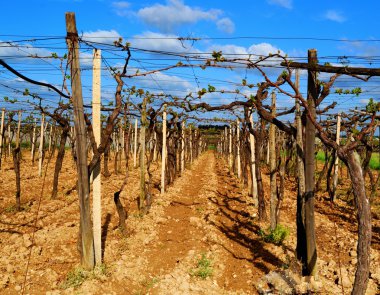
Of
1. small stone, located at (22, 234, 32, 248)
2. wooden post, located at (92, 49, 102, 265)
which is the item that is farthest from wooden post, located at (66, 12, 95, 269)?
small stone, located at (22, 234, 32, 248)

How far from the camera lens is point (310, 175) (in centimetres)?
571

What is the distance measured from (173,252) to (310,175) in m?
3.24

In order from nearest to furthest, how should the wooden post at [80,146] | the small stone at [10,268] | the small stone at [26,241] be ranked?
→ 1. the wooden post at [80,146]
2. the small stone at [10,268]
3. the small stone at [26,241]

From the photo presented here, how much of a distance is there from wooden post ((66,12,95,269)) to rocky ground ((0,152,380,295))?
368 mm

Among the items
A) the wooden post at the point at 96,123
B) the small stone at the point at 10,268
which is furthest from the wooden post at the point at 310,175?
the small stone at the point at 10,268

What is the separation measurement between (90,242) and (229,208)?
6.33 meters

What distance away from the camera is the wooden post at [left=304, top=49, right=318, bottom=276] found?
219 inches

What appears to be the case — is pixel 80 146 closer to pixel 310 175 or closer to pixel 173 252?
pixel 173 252

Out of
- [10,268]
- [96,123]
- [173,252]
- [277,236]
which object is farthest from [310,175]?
[10,268]

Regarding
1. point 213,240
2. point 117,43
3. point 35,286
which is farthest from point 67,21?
point 213,240

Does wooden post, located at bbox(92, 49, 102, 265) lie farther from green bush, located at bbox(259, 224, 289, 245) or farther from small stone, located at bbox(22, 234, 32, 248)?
green bush, located at bbox(259, 224, 289, 245)

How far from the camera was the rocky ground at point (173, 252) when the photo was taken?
5.60m

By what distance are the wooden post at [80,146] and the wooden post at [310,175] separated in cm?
342

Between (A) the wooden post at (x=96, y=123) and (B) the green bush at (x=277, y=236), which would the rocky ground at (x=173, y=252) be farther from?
(A) the wooden post at (x=96, y=123)
